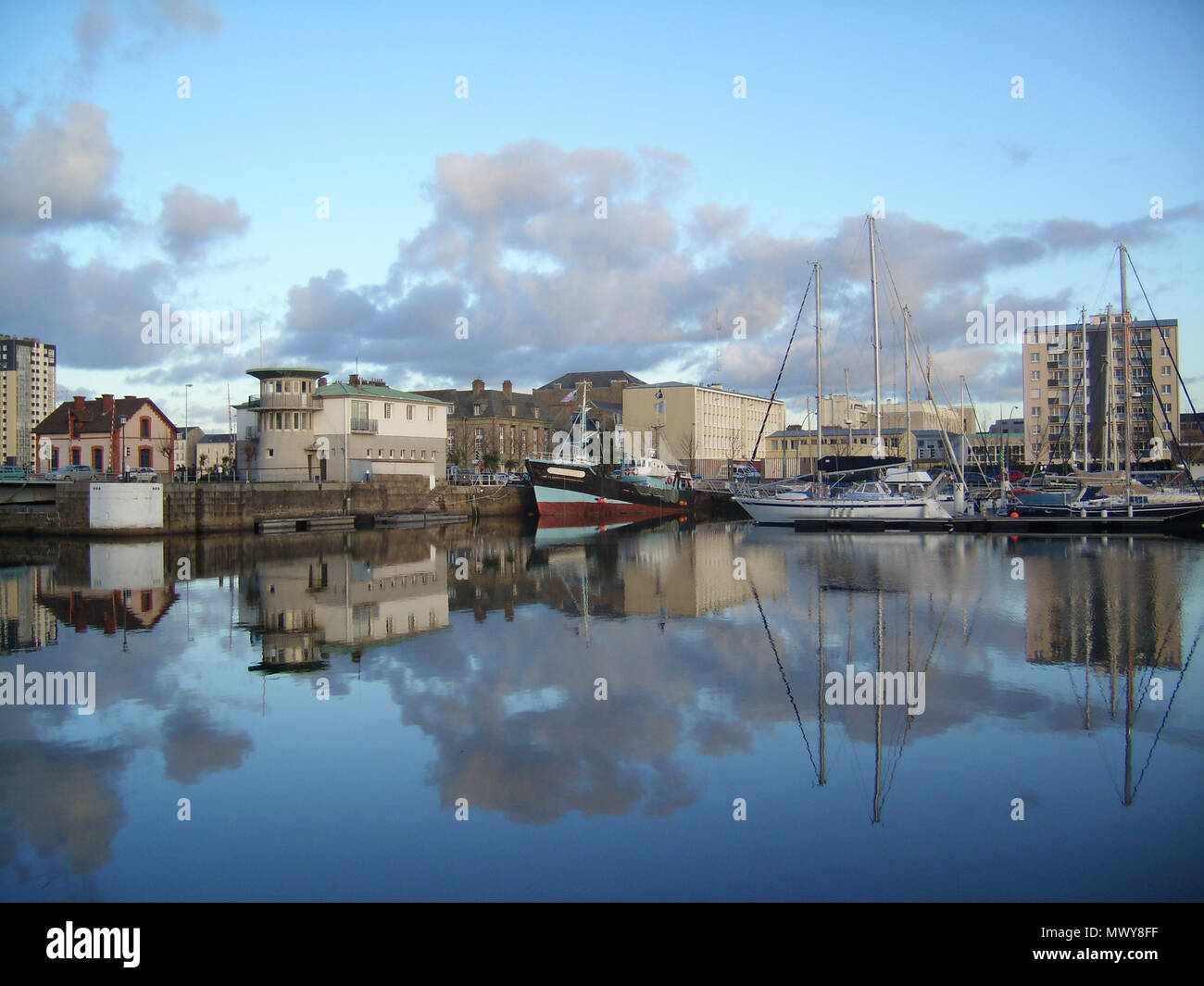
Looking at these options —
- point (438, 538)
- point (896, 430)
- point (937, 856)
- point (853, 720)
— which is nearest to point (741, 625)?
point (853, 720)

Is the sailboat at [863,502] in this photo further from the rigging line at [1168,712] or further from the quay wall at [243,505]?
the rigging line at [1168,712]

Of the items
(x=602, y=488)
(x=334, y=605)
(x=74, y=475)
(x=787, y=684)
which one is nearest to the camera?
(x=787, y=684)

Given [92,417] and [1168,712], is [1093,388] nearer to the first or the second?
[92,417]

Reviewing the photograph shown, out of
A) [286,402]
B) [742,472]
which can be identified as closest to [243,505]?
[286,402]

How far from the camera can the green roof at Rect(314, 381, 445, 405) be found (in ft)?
195

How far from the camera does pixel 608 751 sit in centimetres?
1080

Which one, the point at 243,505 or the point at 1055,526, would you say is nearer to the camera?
the point at 1055,526

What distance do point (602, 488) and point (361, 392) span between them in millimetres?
18587

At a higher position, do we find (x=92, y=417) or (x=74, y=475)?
(x=92, y=417)

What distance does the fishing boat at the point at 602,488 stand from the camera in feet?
214

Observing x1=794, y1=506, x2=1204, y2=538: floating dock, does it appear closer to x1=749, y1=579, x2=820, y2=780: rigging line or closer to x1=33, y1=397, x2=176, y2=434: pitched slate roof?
x1=749, y1=579, x2=820, y2=780: rigging line

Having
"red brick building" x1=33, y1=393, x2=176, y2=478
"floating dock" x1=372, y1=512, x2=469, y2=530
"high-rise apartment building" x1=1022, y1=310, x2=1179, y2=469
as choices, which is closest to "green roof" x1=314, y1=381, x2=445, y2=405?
"floating dock" x1=372, y1=512, x2=469, y2=530
